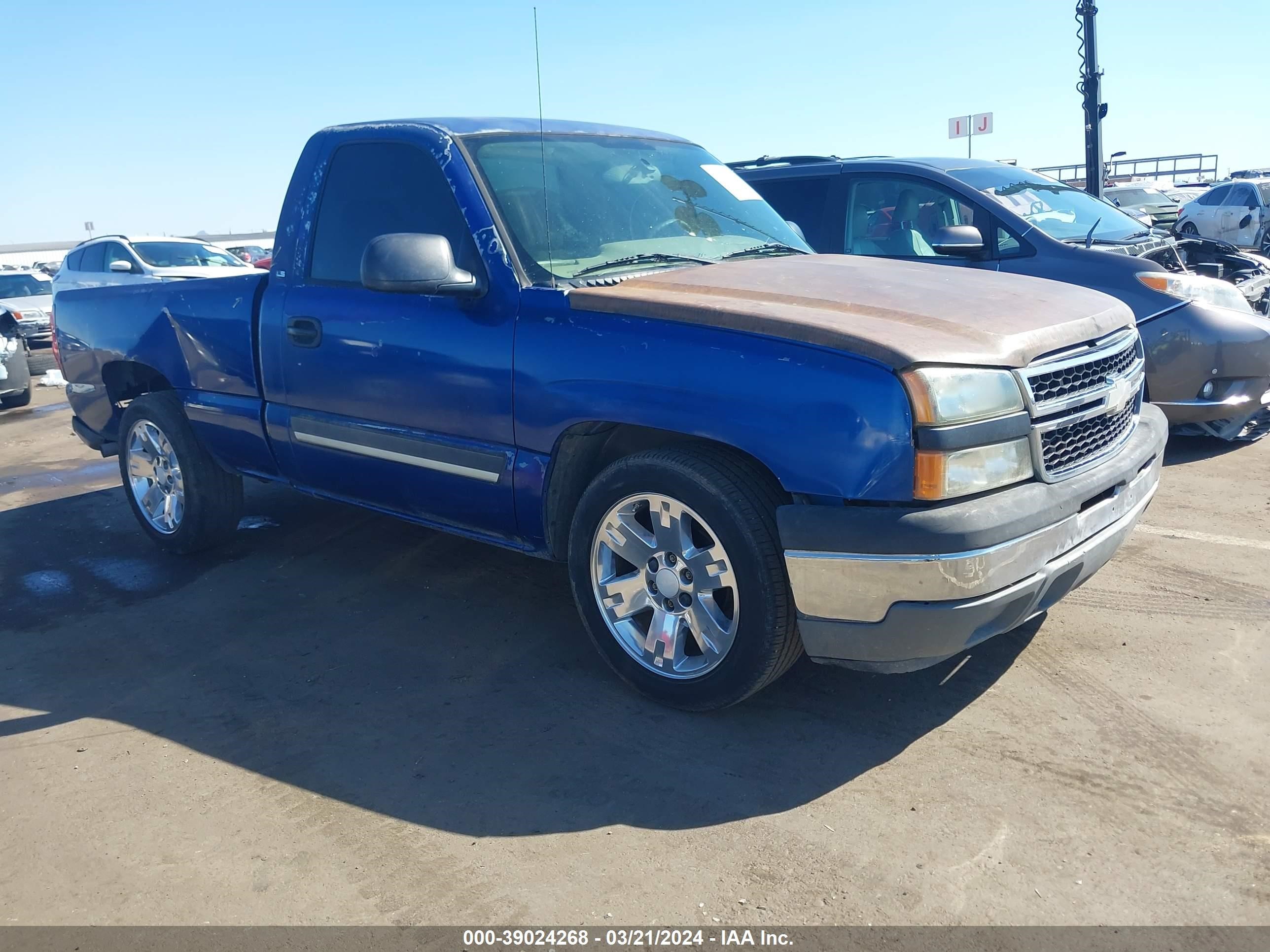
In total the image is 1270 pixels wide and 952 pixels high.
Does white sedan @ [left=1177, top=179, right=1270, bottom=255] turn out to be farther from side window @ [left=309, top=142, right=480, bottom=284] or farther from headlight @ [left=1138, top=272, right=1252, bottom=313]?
side window @ [left=309, top=142, right=480, bottom=284]

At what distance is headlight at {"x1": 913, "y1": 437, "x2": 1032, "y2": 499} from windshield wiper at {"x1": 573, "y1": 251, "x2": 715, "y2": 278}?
4.81 feet

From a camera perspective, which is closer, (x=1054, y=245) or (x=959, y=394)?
(x=959, y=394)

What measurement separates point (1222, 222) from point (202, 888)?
24.7 meters

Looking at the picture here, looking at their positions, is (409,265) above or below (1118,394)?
above

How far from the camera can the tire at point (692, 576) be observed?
10.0ft

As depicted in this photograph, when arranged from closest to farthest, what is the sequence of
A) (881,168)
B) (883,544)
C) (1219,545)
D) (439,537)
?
(883,544) → (1219,545) → (439,537) → (881,168)

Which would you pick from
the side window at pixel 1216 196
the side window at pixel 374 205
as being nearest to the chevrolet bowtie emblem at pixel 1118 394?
the side window at pixel 374 205

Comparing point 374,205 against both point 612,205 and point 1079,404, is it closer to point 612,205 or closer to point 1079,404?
point 612,205

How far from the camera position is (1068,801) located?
112 inches

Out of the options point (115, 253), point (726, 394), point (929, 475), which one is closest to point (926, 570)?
point (929, 475)

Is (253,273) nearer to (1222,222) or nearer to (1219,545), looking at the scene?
(1219,545)

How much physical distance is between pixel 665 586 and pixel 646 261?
127 centimetres

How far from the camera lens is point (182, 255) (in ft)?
50.2

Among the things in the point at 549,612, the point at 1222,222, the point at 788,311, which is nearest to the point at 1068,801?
the point at 788,311
